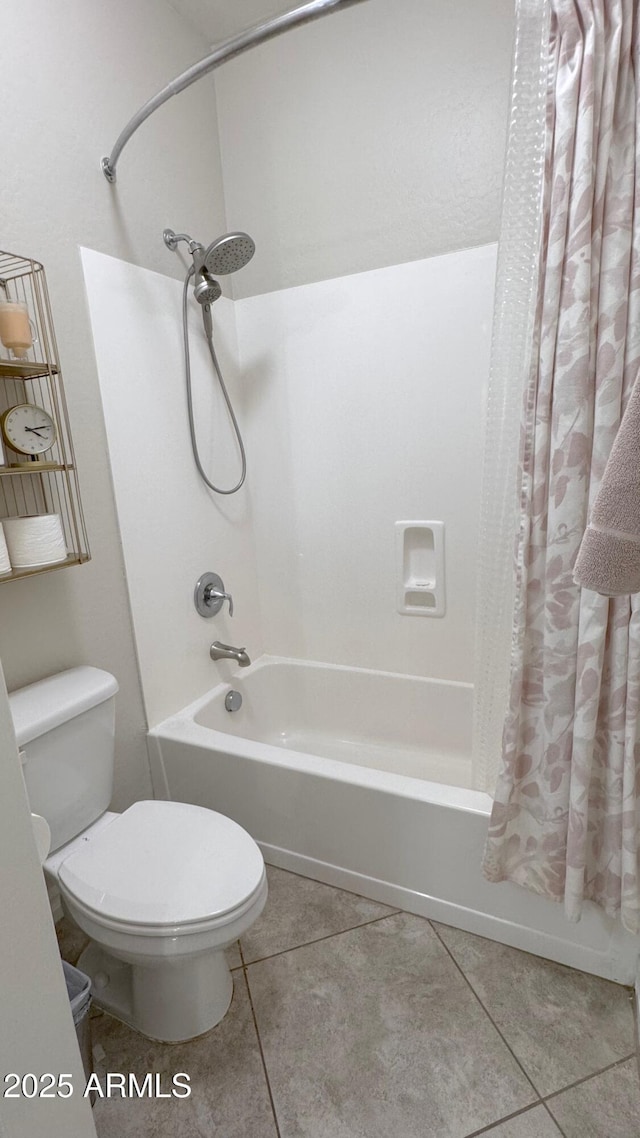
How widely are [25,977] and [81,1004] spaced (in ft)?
1.87

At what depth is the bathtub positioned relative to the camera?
1446mm

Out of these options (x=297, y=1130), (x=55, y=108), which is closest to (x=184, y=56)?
(x=55, y=108)

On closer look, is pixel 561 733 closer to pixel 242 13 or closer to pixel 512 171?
pixel 512 171

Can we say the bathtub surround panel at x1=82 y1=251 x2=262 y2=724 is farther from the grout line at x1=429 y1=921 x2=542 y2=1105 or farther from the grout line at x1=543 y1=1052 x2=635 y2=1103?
the grout line at x1=543 y1=1052 x2=635 y2=1103

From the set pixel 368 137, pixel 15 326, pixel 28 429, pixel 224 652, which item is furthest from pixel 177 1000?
pixel 368 137

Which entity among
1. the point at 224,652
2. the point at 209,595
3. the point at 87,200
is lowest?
the point at 224,652

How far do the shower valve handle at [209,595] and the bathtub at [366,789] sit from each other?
0.29m

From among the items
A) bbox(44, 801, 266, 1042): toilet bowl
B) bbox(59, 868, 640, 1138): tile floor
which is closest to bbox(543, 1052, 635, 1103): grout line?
bbox(59, 868, 640, 1138): tile floor

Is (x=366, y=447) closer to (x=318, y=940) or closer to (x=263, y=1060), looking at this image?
(x=318, y=940)

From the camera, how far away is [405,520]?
2061 millimetres

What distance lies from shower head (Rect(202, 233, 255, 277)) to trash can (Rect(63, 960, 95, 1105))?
1.80 m

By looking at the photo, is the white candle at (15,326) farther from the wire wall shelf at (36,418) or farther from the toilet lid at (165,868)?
the toilet lid at (165,868)

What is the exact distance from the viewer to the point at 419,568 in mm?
2094

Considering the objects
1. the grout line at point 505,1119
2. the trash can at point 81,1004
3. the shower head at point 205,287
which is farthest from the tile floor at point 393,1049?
the shower head at point 205,287
